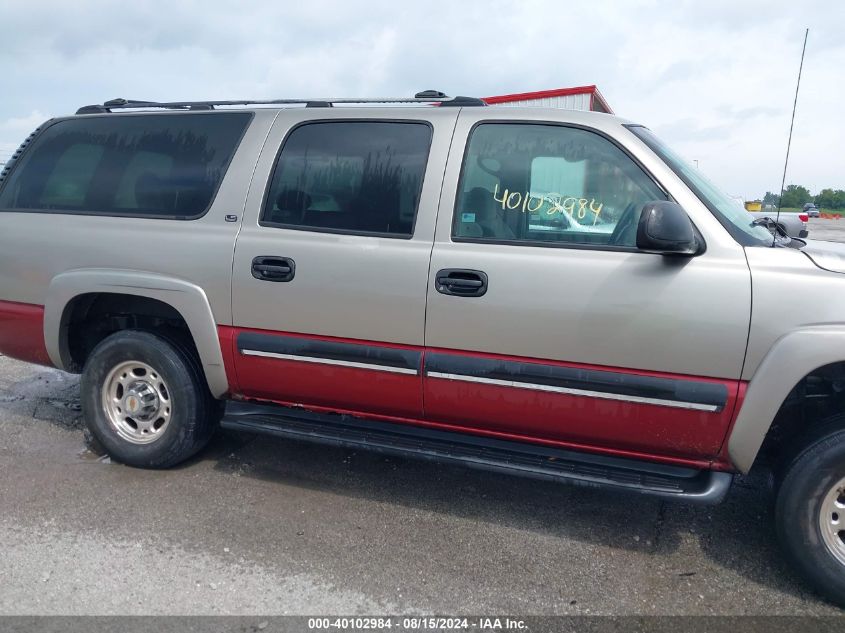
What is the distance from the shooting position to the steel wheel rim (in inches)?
147

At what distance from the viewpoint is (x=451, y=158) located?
313 cm

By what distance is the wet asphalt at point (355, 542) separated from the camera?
2684 millimetres

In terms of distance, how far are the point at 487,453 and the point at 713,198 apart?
1.56m

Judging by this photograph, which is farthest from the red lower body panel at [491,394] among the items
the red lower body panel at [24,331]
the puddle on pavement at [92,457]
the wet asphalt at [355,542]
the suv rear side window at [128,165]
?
the red lower body panel at [24,331]

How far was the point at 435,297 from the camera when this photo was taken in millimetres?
3012

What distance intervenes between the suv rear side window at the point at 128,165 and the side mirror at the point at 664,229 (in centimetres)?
217

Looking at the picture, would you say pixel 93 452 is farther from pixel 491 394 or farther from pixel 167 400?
pixel 491 394

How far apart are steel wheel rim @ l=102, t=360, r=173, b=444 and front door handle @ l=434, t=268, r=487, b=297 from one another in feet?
5.88

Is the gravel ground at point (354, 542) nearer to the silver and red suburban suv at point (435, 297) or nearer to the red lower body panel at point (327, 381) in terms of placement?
the silver and red suburban suv at point (435, 297)

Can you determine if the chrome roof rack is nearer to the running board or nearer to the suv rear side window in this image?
the suv rear side window

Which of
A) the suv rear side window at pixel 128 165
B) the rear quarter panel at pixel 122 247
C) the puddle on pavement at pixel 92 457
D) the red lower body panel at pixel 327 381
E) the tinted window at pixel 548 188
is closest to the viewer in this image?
the tinted window at pixel 548 188

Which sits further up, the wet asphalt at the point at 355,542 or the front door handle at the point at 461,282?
the front door handle at the point at 461,282

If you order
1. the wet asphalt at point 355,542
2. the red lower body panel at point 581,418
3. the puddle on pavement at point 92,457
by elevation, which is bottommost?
the puddle on pavement at point 92,457

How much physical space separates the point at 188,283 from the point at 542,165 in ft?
6.24
